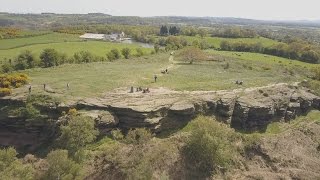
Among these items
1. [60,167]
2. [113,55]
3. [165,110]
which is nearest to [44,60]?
[113,55]

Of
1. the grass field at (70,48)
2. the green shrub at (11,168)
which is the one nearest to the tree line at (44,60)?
the grass field at (70,48)

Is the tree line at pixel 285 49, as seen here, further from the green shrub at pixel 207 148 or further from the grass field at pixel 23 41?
the green shrub at pixel 207 148

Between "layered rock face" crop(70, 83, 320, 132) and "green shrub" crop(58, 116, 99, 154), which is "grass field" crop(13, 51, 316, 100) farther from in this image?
"green shrub" crop(58, 116, 99, 154)

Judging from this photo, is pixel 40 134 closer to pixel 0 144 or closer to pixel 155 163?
pixel 0 144

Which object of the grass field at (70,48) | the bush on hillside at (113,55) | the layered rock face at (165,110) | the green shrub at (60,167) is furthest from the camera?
the grass field at (70,48)

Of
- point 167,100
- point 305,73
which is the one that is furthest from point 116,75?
point 305,73

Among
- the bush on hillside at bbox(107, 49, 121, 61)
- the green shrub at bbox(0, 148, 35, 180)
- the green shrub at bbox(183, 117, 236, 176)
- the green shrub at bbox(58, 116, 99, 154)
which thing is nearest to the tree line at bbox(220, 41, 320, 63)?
the bush on hillside at bbox(107, 49, 121, 61)
